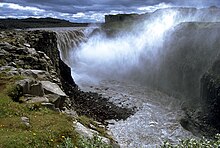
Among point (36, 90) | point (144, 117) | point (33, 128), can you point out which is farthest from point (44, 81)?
point (144, 117)

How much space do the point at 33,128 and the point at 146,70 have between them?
1787 inches

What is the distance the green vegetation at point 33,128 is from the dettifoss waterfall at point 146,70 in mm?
11563

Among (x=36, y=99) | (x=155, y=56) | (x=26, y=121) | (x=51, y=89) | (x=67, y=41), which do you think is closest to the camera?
(x=26, y=121)

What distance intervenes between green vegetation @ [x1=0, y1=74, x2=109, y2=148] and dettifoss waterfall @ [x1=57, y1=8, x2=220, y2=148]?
37.9 feet

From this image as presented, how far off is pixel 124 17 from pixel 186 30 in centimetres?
6042

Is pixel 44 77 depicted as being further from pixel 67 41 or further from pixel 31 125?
pixel 67 41

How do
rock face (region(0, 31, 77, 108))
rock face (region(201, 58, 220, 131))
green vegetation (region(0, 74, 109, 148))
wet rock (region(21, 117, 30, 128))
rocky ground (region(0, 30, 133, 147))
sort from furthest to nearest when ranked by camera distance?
rock face (region(201, 58, 220, 131))
rock face (region(0, 31, 77, 108))
rocky ground (region(0, 30, 133, 147))
wet rock (region(21, 117, 30, 128))
green vegetation (region(0, 74, 109, 148))

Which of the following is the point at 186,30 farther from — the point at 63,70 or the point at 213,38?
the point at 63,70

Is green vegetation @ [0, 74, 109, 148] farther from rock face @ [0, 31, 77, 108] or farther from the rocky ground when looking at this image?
rock face @ [0, 31, 77, 108]

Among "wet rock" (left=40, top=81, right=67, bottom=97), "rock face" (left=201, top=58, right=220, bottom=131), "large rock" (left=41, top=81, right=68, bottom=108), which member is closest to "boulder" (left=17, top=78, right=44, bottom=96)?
"large rock" (left=41, top=81, right=68, bottom=108)

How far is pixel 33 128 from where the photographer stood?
13219mm

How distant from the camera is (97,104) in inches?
1436

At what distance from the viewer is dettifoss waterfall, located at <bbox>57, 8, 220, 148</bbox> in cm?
3037

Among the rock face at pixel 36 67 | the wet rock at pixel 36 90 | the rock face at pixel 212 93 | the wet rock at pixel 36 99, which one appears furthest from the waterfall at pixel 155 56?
the wet rock at pixel 36 99
